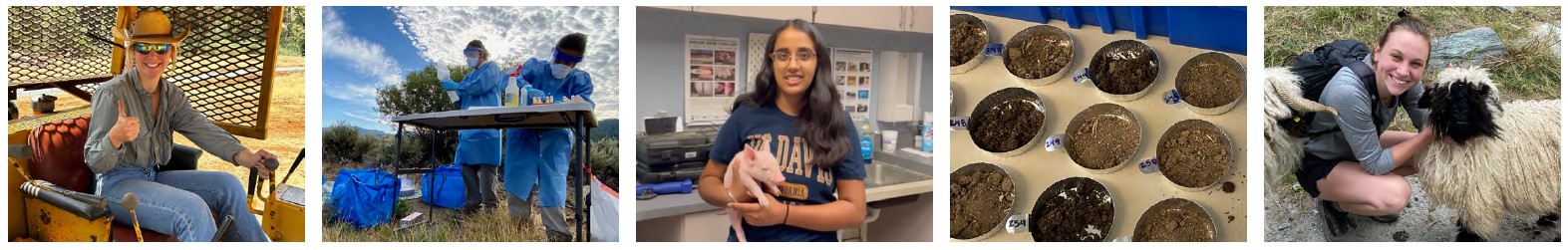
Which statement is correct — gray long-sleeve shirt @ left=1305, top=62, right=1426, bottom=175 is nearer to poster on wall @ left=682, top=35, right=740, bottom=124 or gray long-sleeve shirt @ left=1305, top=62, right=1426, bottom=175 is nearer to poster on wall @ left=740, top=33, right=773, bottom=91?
poster on wall @ left=740, top=33, right=773, bottom=91

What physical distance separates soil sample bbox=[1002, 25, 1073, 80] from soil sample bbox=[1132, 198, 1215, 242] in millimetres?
588

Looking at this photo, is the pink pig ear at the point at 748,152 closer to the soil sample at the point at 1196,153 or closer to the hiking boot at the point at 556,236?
the hiking boot at the point at 556,236

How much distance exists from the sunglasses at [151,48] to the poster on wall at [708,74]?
1.80 m

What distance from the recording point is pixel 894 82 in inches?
139

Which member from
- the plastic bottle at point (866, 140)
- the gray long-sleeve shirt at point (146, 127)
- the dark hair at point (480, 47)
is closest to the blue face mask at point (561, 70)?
the dark hair at point (480, 47)

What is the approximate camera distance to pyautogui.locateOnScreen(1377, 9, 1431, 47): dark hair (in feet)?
11.4

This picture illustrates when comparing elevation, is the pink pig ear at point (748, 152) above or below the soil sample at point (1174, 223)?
above

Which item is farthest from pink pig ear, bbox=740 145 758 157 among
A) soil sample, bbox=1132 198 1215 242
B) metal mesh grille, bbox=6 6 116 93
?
metal mesh grille, bbox=6 6 116 93

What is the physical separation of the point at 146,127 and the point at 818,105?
229 centimetres

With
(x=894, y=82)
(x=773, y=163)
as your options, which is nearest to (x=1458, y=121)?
(x=894, y=82)

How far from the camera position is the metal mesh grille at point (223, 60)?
3633 millimetres

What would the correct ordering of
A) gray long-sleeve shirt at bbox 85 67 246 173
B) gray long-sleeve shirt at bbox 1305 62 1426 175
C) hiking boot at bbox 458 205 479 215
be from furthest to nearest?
hiking boot at bbox 458 205 479 215
gray long-sleeve shirt at bbox 85 67 246 173
gray long-sleeve shirt at bbox 1305 62 1426 175

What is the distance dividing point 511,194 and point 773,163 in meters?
0.94

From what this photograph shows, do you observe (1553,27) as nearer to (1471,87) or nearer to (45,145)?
(1471,87)
